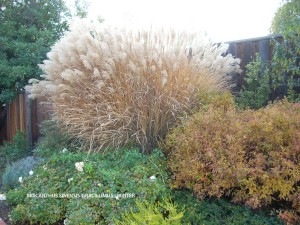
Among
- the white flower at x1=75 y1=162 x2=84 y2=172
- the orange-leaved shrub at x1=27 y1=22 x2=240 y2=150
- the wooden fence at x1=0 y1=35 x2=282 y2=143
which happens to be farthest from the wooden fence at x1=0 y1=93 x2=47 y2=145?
the white flower at x1=75 y1=162 x2=84 y2=172

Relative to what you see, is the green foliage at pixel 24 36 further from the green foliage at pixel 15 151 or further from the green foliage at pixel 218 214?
the green foliage at pixel 218 214

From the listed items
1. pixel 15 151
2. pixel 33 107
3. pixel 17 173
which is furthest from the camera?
pixel 33 107

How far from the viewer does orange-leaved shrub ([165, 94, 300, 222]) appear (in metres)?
2.82

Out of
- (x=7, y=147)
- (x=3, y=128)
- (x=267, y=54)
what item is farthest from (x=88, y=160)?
(x=3, y=128)

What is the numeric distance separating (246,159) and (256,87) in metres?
2.51

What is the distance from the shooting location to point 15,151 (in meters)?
7.30

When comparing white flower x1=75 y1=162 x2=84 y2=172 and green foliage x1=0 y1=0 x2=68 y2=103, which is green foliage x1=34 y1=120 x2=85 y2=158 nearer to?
white flower x1=75 y1=162 x2=84 y2=172

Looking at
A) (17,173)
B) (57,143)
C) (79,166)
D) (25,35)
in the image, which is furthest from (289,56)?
(25,35)

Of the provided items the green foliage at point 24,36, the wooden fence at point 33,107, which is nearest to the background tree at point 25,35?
the green foliage at point 24,36

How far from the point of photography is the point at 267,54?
17.7 feet

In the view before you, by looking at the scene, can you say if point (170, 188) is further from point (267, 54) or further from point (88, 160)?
point (267, 54)

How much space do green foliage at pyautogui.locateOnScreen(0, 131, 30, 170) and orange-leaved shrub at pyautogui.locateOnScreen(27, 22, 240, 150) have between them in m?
2.53

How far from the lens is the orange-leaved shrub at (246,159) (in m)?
2.82

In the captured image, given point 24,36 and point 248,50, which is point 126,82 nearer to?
point 248,50
